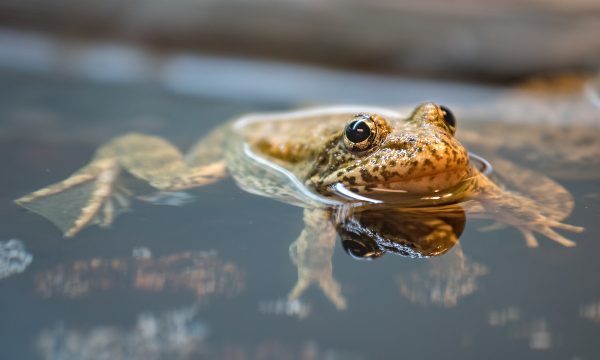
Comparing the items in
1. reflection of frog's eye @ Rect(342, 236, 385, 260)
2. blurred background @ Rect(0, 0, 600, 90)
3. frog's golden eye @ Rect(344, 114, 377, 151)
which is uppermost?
blurred background @ Rect(0, 0, 600, 90)

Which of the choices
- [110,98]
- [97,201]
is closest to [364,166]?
[97,201]

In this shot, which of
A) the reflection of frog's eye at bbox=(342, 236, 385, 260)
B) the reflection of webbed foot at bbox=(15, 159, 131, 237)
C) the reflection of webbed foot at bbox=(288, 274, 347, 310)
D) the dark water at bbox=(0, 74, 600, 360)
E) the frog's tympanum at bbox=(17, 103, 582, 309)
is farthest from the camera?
the reflection of webbed foot at bbox=(15, 159, 131, 237)

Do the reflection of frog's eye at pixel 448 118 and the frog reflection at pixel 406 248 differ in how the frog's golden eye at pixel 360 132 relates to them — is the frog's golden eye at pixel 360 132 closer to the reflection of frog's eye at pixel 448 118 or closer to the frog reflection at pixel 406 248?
the frog reflection at pixel 406 248

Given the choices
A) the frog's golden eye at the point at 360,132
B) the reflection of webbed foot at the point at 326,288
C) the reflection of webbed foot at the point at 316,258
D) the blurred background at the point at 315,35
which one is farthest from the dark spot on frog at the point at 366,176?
the blurred background at the point at 315,35

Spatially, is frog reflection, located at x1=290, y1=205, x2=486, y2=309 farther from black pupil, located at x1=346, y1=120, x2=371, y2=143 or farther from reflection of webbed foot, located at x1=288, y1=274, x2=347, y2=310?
black pupil, located at x1=346, y1=120, x2=371, y2=143

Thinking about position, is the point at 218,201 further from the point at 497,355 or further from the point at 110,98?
the point at 110,98

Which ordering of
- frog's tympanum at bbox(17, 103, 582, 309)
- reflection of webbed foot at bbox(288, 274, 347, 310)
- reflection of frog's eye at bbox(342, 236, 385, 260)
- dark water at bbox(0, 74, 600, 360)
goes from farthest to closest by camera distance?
frog's tympanum at bbox(17, 103, 582, 309), reflection of frog's eye at bbox(342, 236, 385, 260), reflection of webbed foot at bbox(288, 274, 347, 310), dark water at bbox(0, 74, 600, 360)

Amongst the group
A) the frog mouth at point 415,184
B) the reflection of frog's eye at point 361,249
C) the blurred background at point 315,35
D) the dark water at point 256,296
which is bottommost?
the dark water at point 256,296

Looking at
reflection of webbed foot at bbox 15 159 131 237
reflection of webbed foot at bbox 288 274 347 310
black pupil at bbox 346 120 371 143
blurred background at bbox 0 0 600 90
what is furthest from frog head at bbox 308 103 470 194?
blurred background at bbox 0 0 600 90
